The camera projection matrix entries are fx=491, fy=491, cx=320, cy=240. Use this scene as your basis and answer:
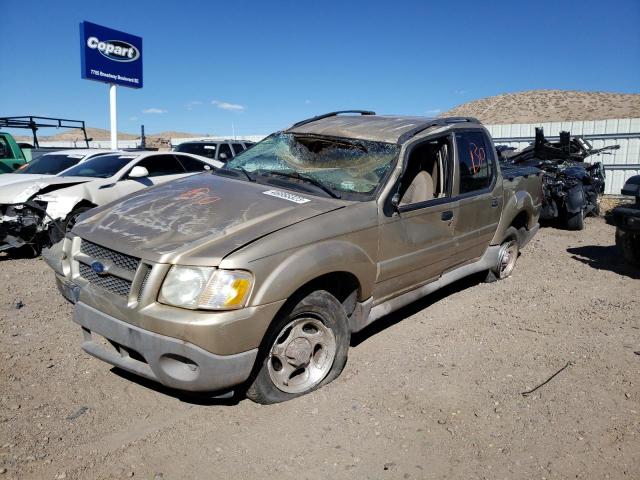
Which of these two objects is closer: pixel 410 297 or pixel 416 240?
pixel 416 240

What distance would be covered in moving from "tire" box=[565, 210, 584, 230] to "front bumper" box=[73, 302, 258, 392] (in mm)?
8644

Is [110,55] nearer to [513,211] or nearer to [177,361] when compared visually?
[513,211]

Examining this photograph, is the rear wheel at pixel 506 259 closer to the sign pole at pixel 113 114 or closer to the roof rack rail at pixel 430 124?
the roof rack rail at pixel 430 124

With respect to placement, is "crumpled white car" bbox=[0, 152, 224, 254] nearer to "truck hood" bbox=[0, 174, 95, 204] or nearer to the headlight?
"truck hood" bbox=[0, 174, 95, 204]

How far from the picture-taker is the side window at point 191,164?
875 centimetres

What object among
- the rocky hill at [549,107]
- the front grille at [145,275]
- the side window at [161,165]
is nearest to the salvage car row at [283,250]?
the front grille at [145,275]

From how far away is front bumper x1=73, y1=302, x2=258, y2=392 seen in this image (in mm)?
2662

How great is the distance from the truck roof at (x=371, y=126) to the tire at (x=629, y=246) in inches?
120

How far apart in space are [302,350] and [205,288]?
2.77 feet

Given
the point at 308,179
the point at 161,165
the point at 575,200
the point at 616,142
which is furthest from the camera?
the point at 616,142

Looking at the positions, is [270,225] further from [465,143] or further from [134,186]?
[134,186]

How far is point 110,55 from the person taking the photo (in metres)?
16.9

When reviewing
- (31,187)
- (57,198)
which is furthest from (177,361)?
(31,187)

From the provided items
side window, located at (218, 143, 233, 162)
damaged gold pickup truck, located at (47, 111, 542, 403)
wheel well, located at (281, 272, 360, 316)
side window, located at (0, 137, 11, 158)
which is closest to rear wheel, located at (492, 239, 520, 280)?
damaged gold pickup truck, located at (47, 111, 542, 403)
